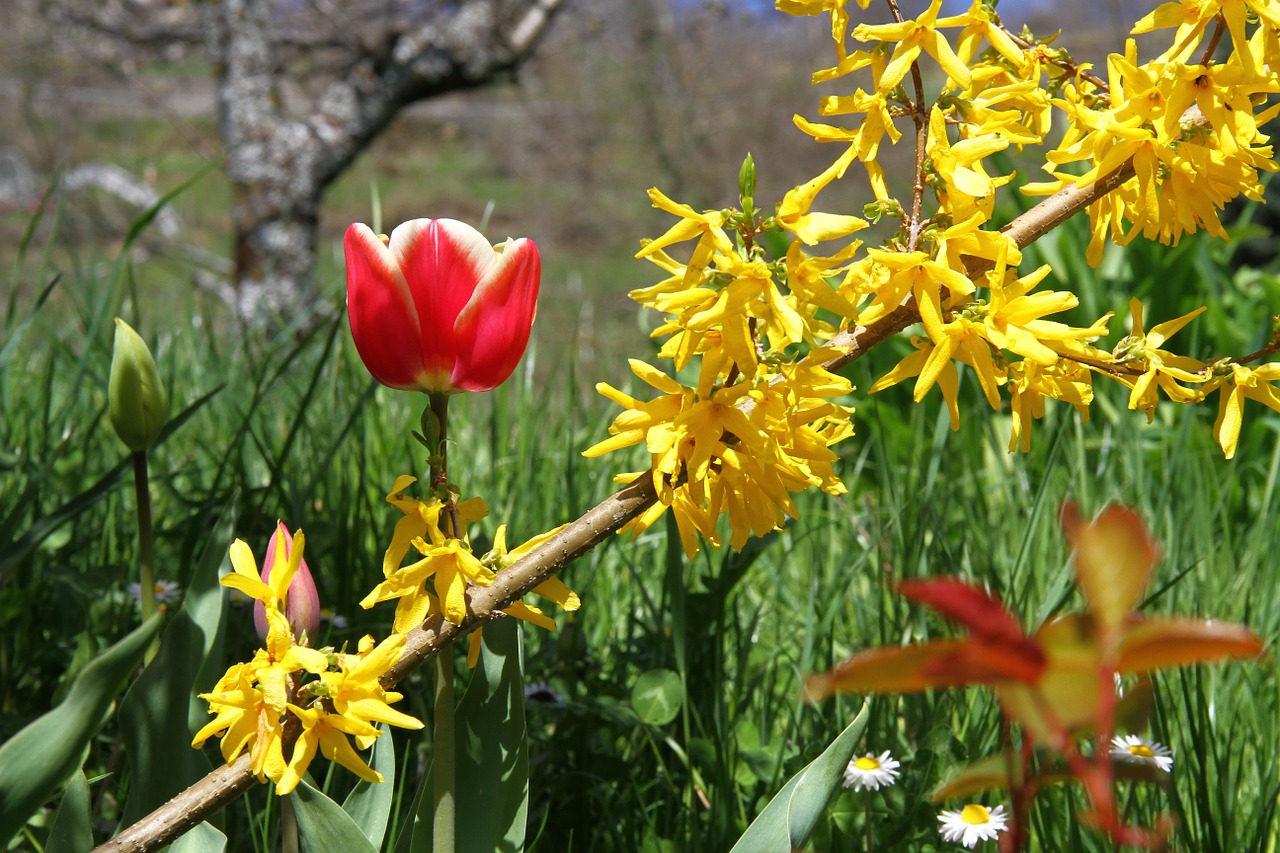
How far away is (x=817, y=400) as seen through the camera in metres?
0.66

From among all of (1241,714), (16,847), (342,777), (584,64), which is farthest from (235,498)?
(584,64)

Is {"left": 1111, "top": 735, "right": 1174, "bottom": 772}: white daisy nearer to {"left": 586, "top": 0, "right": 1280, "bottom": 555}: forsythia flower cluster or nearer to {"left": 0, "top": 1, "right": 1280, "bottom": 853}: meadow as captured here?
{"left": 0, "top": 1, "right": 1280, "bottom": 853}: meadow

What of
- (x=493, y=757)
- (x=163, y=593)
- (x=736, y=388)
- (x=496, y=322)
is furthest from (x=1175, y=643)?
(x=163, y=593)

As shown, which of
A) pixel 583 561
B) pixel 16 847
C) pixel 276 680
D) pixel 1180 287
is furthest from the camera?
pixel 1180 287

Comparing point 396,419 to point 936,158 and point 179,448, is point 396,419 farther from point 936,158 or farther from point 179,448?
point 936,158

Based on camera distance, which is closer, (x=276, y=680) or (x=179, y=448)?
(x=276, y=680)

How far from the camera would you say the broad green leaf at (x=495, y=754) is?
2.65 feet

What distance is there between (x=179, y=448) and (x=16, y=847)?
1.21m

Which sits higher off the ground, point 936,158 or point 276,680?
point 936,158

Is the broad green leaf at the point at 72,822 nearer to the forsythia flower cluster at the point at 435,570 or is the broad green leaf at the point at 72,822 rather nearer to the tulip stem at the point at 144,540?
the tulip stem at the point at 144,540

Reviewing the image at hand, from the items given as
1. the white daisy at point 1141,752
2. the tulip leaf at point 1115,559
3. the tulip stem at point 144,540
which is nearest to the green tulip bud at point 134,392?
the tulip stem at point 144,540

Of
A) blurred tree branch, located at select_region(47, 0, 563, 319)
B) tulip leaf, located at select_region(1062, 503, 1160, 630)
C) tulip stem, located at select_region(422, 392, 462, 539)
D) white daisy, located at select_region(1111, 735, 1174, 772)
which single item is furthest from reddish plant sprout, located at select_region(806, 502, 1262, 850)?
blurred tree branch, located at select_region(47, 0, 563, 319)

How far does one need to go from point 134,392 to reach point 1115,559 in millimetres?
790

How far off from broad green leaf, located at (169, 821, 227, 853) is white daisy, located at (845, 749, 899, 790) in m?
0.53
